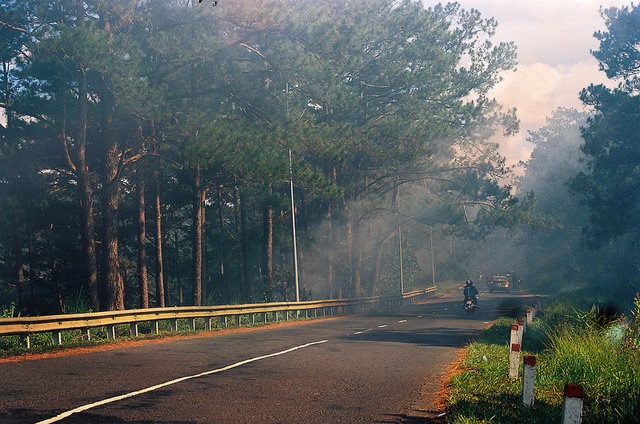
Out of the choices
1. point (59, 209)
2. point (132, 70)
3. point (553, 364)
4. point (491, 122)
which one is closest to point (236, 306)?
point (132, 70)

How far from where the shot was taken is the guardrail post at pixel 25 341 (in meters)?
19.3

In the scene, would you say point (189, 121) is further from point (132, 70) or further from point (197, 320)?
point (197, 320)

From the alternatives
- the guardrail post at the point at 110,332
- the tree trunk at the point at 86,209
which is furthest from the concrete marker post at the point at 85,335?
the tree trunk at the point at 86,209

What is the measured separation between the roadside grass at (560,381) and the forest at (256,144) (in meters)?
16.1

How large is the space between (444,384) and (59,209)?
1615 inches

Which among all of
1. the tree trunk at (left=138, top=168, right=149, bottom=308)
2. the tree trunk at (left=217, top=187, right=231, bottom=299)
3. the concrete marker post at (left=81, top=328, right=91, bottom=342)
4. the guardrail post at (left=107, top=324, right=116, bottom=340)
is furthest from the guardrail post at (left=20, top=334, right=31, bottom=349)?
the tree trunk at (left=217, top=187, right=231, bottom=299)

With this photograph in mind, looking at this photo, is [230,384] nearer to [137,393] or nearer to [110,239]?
[137,393]

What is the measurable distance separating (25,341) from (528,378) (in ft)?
45.9

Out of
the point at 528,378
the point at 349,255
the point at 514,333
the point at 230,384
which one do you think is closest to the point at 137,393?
the point at 230,384

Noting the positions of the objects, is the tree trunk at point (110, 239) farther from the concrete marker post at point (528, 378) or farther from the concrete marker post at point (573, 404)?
the concrete marker post at point (573, 404)

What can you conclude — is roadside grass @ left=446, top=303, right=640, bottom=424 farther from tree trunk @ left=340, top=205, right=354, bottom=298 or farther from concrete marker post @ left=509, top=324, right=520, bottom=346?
tree trunk @ left=340, top=205, right=354, bottom=298

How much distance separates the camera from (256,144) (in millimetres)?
34094

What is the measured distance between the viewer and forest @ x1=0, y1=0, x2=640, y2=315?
3169 centimetres

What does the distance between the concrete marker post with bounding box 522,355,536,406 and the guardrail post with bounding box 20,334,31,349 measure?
499 inches
